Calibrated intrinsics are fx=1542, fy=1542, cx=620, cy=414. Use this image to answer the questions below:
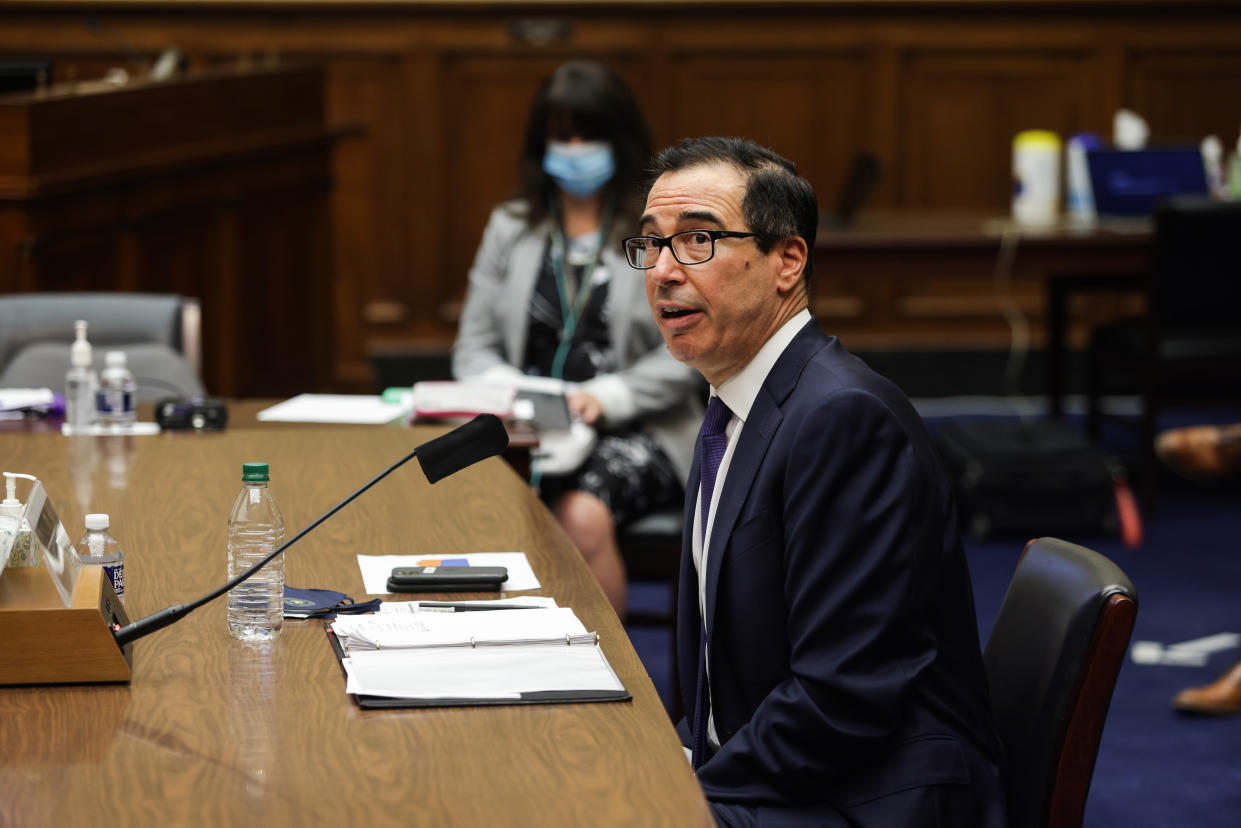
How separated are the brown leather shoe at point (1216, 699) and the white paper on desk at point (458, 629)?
212cm

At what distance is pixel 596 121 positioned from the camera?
3369mm

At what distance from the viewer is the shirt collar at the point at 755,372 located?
5.54 ft

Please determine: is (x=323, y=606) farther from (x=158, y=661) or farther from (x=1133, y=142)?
(x=1133, y=142)

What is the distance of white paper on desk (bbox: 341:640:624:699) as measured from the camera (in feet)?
4.75

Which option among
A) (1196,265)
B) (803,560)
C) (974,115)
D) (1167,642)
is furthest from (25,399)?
(974,115)

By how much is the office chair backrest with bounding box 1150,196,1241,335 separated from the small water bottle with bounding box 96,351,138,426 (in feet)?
10.7

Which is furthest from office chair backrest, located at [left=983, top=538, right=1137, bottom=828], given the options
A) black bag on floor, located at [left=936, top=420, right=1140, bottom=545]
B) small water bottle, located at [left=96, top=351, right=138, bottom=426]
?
black bag on floor, located at [left=936, top=420, right=1140, bottom=545]

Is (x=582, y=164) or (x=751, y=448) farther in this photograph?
Result: (x=582, y=164)

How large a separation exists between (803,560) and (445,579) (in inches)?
19.7

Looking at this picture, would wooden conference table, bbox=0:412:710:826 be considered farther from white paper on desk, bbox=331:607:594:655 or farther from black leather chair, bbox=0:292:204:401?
black leather chair, bbox=0:292:204:401

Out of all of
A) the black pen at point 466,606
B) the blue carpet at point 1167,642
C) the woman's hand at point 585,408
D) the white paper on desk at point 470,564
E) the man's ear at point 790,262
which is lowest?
the blue carpet at point 1167,642

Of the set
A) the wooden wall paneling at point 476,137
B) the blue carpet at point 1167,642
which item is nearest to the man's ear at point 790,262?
the blue carpet at point 1167,642

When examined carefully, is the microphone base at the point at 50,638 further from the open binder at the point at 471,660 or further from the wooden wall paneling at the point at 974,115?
the wooden wall paneling at the point at 974,115

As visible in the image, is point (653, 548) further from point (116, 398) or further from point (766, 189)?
point (766, 189)
